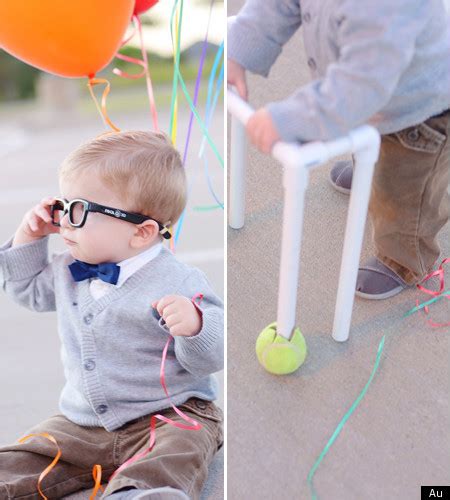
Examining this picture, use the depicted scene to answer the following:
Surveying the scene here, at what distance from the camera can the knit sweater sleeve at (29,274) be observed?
3.59 ft

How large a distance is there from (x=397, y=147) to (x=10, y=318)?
825mm

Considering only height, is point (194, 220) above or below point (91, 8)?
below

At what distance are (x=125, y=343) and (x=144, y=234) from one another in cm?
16

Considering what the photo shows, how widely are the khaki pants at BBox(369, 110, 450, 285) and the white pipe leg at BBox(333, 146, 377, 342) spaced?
0.50 feet

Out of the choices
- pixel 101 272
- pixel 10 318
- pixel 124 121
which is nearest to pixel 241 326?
pixel 101 272

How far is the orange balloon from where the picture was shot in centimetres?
96

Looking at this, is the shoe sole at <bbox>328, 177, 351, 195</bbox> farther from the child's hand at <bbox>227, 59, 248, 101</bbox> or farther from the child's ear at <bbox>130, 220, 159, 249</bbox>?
the child's ear at <bbox>130, 220, 159, 249</bbox>

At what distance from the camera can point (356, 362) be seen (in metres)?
1.20

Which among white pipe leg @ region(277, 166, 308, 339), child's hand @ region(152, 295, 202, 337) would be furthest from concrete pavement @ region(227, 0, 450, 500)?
child's hand @ region(152, 295, 202, 337)

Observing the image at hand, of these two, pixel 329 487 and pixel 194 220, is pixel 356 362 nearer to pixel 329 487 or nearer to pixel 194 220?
pixel 329 487

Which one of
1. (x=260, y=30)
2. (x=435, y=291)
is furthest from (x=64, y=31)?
(x=435, y=291)

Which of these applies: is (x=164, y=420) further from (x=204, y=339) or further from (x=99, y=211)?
(x=99, y=211)

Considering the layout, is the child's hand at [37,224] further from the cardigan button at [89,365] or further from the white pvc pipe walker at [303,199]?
the white pvc pipe walker at [303,199]

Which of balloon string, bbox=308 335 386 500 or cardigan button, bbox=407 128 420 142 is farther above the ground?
cardigan button, bbox=407 128 420 142
